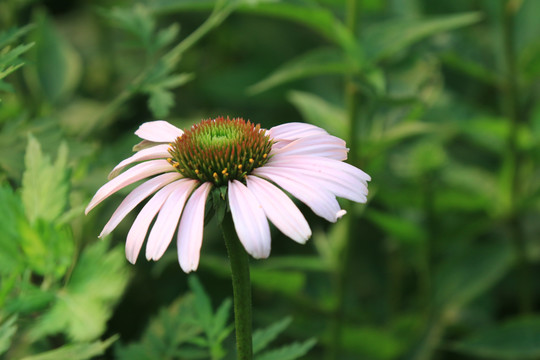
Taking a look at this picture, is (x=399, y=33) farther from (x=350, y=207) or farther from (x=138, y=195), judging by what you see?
(x=138, y=195)

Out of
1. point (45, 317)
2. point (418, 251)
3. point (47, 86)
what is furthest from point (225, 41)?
point (45, 317)

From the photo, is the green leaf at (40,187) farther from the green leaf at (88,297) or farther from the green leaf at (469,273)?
the green leaf at (469,273)

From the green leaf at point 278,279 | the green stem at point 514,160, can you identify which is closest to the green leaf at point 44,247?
the green leaf at point 278,279

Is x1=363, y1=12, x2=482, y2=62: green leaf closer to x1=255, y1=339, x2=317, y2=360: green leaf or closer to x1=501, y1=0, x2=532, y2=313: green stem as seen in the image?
x1=501, y1=0, x2=532, y2=313: green stem

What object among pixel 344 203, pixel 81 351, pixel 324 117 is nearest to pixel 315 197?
pixel 81 351

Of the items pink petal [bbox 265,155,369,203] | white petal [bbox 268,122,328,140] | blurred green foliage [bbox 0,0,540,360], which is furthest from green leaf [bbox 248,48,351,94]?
pink petal [bbox 265,155,369,203]

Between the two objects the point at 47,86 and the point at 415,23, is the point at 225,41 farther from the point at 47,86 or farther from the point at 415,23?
the point at 415,23
